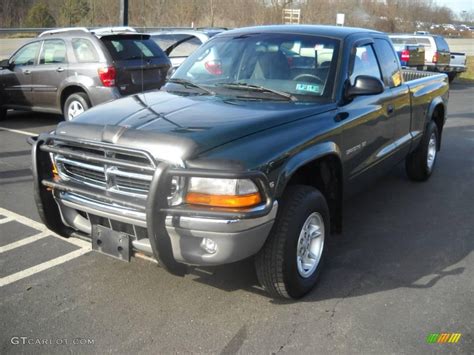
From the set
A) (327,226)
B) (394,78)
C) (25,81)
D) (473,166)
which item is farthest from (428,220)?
(25,81)

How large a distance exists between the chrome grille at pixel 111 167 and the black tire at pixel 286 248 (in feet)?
2.78

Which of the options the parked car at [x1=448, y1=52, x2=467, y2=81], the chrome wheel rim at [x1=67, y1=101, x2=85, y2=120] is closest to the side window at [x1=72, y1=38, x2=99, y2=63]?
the chrome wheel rim at [x1=67, y1=101, x2=85, y2=120]

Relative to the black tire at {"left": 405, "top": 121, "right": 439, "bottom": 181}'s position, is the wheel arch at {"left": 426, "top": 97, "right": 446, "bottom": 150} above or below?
above

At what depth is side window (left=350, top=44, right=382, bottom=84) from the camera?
4273mm

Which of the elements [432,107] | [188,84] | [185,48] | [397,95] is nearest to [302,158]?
[188,84]

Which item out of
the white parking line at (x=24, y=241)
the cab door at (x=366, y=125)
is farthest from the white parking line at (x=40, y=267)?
the cab door at (x=366, y=125)

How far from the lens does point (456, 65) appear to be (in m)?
19.8

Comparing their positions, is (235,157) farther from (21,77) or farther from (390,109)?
(21,77)

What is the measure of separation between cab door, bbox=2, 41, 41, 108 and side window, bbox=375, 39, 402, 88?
6989 mm

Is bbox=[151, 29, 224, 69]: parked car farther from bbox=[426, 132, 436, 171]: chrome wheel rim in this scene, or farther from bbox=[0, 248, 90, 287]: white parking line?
bbox=[0, 248, 90, 287]: white parking line

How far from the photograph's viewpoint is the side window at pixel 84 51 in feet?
28.3

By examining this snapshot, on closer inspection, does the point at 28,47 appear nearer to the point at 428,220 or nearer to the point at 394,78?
the point at 394,78

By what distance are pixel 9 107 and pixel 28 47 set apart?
4.22 ft

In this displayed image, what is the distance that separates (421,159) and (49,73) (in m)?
6.70
